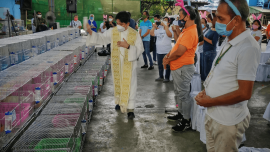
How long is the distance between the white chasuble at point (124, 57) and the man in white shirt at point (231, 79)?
7.58 feet

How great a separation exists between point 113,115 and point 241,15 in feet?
10.6

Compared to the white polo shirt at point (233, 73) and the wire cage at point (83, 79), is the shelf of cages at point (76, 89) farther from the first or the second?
the white polo shirt at point (233, 73)

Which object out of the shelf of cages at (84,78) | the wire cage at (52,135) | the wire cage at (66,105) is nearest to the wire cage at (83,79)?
the shelf of cages at (84,78)

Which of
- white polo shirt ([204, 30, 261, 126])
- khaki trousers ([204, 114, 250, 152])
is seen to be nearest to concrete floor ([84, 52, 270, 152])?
khaki trousers ([204, 114, 250, 152])

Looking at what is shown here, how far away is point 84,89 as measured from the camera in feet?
13.1

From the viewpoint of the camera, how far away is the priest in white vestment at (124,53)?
3916 mm

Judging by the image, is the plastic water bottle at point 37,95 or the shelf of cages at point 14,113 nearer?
the shelf of cages at point 14,113

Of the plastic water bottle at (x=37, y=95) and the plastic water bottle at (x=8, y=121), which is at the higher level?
the plastic water bottle at (x=37, y=95)

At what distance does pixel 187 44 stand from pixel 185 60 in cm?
25

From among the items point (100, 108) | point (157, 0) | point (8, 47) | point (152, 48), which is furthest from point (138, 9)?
point (8, 47)

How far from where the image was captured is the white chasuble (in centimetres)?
397

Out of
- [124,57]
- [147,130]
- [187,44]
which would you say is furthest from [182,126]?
[124,57]

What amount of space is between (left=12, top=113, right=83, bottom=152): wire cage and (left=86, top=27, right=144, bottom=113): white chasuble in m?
1.16

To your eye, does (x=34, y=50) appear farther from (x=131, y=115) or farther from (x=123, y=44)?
(x=131, y=115)
